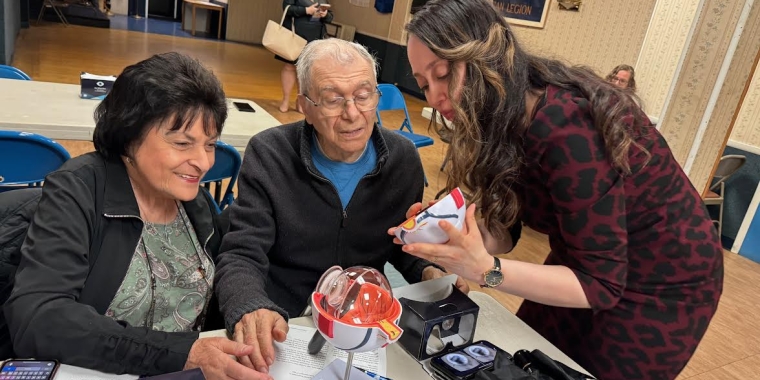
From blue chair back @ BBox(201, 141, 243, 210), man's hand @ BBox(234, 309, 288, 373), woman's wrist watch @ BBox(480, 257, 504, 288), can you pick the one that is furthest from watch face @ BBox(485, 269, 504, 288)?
blue chair back @ BBox(201, 141, 243, 210)

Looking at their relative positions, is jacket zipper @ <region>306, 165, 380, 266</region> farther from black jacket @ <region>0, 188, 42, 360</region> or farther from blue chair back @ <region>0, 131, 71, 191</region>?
blue chair back @ <region>0, 131, 71, 191</region>

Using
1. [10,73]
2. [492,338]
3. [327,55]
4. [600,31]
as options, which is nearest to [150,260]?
[327,55]

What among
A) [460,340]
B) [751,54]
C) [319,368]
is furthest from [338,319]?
[751,54]

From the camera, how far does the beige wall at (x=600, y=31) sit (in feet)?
18.0

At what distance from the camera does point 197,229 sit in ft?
4.65

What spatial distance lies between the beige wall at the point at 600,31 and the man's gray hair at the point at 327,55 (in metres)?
4.15

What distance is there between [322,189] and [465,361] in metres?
0.67

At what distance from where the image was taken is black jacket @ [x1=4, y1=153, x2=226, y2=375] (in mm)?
999

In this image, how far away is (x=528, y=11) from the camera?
22.3ft

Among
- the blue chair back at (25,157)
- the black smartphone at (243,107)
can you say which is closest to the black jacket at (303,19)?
the black smartphone at (243,107)

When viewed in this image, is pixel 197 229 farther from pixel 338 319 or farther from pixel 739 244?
pixel 739 244

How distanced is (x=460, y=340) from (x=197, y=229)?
2.47 ft

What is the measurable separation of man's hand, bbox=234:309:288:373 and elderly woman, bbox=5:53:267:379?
3 centimetres

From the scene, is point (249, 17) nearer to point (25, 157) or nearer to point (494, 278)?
point (25, 157)
